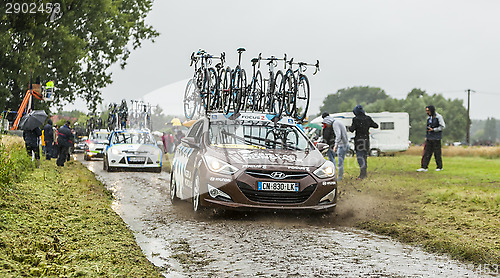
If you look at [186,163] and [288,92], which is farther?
[288,92]

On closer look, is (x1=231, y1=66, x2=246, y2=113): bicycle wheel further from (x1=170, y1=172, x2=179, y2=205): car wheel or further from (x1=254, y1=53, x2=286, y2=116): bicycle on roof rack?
(x1=170, y1=172, x2=179, y2=205): car wheel

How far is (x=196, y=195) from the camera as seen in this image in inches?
331

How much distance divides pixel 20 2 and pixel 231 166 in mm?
15765

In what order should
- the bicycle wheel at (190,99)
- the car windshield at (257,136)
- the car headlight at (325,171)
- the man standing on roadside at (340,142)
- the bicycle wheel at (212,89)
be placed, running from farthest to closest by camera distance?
1. the bicycle wheel at (190,99)
2. the man standing on roadside at (340,142)
3. the bicycle wheel at (212,89)
4. the car windshield at (257,136)
5. the car headlight at (325,171)

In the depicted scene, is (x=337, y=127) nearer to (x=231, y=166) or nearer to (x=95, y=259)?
(x=231, y=166)

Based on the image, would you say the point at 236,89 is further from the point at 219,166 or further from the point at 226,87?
the point at 219,166

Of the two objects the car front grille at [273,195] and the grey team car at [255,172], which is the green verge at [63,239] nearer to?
the grey team car at [255,172]

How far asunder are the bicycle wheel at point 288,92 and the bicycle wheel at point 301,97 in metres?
0.10

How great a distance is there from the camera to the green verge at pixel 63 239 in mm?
4559

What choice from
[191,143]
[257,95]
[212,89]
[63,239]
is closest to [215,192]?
[191,143]

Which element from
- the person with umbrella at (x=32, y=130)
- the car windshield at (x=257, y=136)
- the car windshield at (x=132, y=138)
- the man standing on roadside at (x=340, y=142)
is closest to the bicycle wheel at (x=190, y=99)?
the man standing on roadside at (x=340, y=142)

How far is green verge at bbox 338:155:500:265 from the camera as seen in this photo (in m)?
6.37

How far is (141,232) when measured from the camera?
7082mm

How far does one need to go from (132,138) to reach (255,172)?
12934 millimetres
